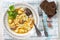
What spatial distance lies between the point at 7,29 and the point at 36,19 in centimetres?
16

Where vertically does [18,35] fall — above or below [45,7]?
below

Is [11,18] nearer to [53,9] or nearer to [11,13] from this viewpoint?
[11,13]

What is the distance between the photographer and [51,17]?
853 millimetres

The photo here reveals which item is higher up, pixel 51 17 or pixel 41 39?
pixel 51 17

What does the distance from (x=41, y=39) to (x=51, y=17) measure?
0.13m

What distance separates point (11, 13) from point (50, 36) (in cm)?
24

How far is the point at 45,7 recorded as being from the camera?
A: 84 cm

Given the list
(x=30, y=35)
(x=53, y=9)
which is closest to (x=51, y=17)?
(x=53, y=9)

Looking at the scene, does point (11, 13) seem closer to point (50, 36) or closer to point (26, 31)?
point (26, 31)

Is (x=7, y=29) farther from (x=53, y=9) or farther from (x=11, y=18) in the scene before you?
(x=53, y=9)

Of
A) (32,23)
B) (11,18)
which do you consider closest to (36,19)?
(32,23)

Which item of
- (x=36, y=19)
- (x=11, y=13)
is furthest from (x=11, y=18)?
(x=36, y=19)

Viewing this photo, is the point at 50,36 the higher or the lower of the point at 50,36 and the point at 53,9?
the lower

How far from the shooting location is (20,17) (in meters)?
0.85
